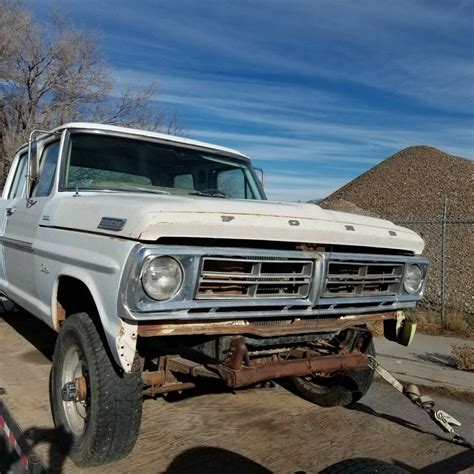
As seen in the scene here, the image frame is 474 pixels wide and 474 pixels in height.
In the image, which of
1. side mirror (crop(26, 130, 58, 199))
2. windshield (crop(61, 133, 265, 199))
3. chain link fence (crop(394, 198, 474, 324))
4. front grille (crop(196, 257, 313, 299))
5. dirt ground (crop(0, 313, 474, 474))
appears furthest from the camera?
chain link fence (crop(394, 198, 474, 324))

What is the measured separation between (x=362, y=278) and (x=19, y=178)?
4166 mm

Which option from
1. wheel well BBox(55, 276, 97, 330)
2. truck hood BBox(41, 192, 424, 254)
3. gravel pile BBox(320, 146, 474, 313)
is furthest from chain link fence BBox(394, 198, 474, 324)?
wheel well BBox(55, 276, 97, 330)

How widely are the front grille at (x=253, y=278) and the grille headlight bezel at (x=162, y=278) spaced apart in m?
0.13

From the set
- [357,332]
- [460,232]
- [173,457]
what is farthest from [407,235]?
[460,232]

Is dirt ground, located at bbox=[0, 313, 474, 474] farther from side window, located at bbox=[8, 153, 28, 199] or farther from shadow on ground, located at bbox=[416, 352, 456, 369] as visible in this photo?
side window, located at bbox=[8, 153, 28, 199]

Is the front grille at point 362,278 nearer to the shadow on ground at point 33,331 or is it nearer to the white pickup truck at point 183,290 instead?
the white pickup truck at point 183,290

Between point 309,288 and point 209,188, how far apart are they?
187 cm

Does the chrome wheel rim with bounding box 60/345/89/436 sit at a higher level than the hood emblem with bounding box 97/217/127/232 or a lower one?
lower

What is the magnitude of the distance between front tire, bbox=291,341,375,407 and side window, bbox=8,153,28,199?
3532 mm

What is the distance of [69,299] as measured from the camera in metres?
3.93

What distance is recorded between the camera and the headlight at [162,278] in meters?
2.81

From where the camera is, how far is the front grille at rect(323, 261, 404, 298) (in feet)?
11.3

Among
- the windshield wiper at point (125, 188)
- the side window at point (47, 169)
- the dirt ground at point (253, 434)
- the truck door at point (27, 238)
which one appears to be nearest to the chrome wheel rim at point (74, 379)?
the dirt ground at point (253, 434)

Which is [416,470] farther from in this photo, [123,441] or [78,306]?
[78,306]
